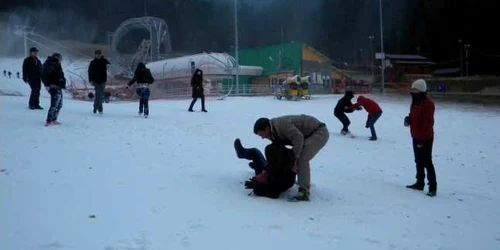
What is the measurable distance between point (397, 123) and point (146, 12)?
6037 cm

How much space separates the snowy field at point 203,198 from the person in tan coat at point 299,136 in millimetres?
421

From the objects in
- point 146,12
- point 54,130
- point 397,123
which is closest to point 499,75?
point 397,123

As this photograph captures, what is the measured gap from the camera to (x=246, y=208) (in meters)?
5.44

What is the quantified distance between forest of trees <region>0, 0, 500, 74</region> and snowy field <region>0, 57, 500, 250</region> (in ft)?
176

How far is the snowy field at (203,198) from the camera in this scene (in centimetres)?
436

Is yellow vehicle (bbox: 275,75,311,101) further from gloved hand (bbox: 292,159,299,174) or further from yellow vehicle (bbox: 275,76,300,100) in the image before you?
gloved hand (bbox: 292,159,299,174)

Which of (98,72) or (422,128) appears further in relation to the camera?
(98,72)

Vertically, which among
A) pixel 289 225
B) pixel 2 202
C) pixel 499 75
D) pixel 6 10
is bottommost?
pixel 289 225

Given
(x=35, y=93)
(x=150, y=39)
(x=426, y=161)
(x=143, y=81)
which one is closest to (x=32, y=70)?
(x=35, y=93)

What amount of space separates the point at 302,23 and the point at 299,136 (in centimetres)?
6884

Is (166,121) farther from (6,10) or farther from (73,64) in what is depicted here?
(6,10)

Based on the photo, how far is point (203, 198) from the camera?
5.69m

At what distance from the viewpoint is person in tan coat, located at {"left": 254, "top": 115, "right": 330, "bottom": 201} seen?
225 inches

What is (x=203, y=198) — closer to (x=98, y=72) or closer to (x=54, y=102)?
(x=54, y=102)
